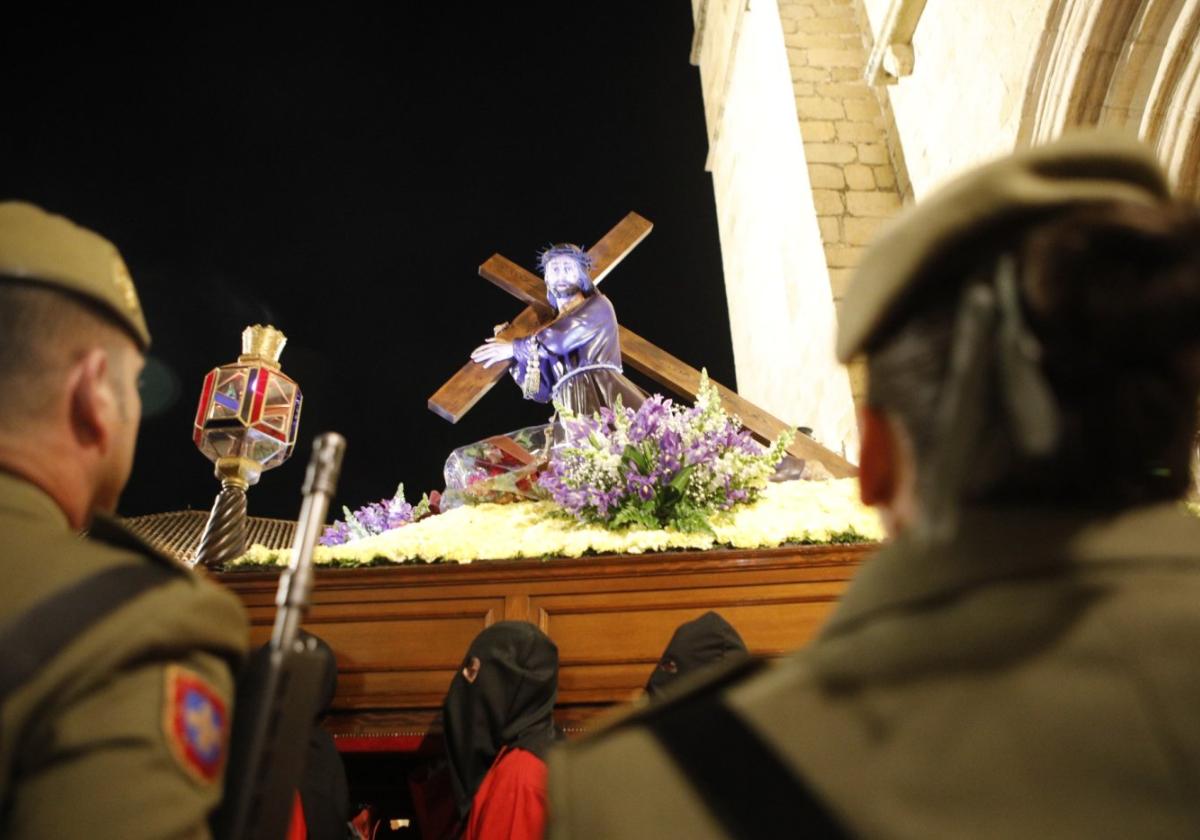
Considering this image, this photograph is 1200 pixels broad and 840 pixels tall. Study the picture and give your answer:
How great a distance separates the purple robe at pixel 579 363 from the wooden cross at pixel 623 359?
0.43 metres

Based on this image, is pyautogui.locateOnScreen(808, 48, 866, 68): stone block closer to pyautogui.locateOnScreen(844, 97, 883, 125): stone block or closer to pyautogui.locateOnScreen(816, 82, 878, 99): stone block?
pyautogui.locateOnScreen(816, 82, 878, 99): stone block

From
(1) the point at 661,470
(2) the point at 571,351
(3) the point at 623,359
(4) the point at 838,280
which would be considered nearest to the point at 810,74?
(4) the point at 838,280

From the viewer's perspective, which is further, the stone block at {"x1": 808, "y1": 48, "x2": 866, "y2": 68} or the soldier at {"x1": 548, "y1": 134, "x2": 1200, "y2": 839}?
the stone block at {"x1": 808, "y1": 48, "x2": 866, "y2": 68}

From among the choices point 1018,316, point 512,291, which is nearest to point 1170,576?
point 1018,316

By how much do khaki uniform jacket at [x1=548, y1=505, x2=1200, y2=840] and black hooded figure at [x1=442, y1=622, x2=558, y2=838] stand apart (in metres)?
2.21

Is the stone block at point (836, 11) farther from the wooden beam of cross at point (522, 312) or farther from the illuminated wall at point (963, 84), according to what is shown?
the wooden beam of cross at point (522, 312)

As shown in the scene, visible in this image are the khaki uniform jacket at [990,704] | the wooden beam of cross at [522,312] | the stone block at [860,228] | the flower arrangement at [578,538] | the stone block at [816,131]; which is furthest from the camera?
the stone block at [816,131]

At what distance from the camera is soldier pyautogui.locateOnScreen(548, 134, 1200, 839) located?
614 millimetres

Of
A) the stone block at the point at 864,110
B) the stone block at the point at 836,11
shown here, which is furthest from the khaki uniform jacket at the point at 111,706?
the stone block at the point at 836,11

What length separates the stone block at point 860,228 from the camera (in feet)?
27.0

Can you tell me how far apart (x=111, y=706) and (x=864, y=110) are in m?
9.84

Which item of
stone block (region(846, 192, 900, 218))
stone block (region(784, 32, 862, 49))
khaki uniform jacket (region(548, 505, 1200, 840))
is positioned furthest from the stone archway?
stone block (region(784, 32, 862, 49))

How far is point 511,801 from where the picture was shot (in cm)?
262

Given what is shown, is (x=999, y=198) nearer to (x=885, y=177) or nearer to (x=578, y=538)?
(x=578, y=538)
